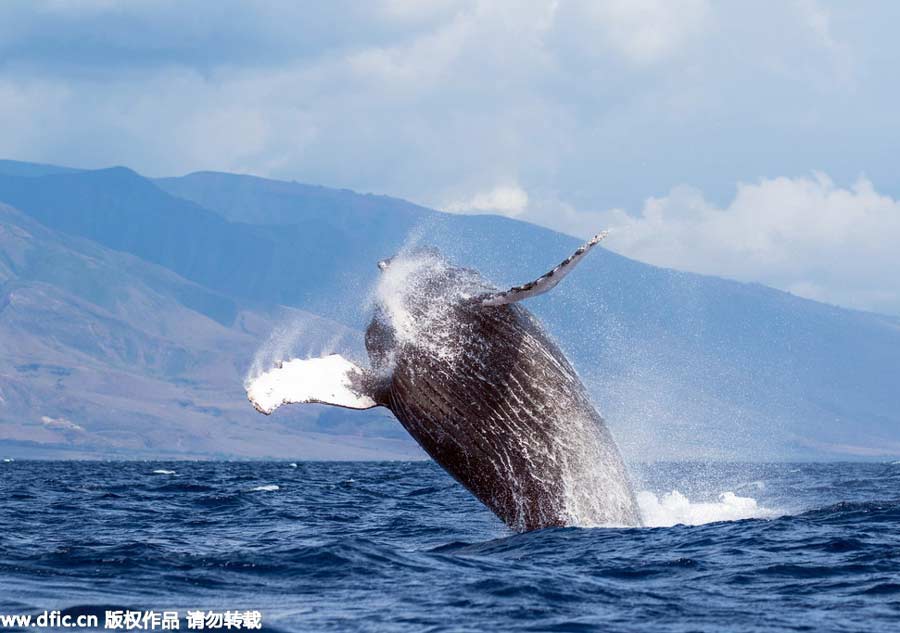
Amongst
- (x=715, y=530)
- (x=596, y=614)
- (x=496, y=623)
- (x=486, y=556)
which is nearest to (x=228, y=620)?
(x=496, y=623)

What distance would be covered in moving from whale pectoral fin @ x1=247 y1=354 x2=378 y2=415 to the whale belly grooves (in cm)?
30

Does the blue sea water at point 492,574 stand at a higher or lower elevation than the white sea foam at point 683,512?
lower

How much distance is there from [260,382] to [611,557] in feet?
9.82

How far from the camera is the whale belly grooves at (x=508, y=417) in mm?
9906

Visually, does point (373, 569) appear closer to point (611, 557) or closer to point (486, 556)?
point (486, 556)

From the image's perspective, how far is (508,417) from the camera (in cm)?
999

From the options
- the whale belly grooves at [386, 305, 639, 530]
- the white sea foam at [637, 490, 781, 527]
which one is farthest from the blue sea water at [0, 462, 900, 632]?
the whale belly grooves at [386, 305, 639, 530]

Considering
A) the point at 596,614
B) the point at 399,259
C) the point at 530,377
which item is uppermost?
the point at 399,259

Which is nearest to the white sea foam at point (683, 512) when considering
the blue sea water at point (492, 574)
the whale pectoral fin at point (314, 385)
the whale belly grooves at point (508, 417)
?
the blue sea water at point (492, 574)

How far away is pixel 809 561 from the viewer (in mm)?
9859

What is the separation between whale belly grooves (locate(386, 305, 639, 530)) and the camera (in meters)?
9.91

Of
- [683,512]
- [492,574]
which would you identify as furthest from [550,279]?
[683,512]

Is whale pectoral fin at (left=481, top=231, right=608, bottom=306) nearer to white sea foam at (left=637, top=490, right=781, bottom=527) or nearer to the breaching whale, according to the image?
the breaching whale

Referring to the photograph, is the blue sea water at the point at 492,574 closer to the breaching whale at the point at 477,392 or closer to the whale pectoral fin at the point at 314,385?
the breaching whale at the point at 477,392
